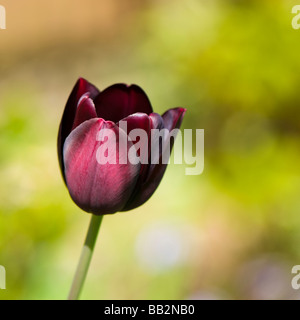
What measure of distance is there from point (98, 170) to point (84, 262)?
2.9 inches

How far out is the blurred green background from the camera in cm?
114

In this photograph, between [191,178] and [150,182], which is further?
[191,178]

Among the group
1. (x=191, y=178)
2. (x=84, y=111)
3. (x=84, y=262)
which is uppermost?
(x=191, y=178)

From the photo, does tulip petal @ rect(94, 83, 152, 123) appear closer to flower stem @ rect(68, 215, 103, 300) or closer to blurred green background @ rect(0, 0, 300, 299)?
flower stem @ rect(68, 215, 103, 300)

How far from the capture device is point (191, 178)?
1432mm

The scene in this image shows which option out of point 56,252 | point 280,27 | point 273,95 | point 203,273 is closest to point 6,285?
point 56,252

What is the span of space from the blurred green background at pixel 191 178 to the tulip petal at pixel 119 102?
1.76 ft

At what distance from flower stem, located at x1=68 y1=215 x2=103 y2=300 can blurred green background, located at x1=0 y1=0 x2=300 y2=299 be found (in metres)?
0.57

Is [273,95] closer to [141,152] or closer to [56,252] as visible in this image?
[56,252]

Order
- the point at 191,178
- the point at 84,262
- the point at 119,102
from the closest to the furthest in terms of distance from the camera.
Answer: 1. the point at 84,262
2. the point at 119,102
3. the point at 191,178

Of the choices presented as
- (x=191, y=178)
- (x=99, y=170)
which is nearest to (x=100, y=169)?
(x=99, y=170)

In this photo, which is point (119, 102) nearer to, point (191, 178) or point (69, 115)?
point (69, 115)

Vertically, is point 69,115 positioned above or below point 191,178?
below

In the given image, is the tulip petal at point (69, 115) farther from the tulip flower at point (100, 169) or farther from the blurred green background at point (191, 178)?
the blurred green background at point (191, 178)
